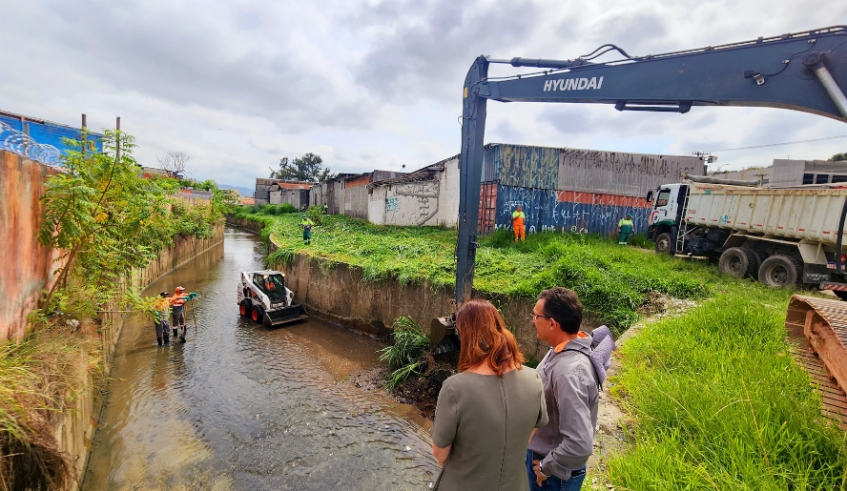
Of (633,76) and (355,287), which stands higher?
(633,76)

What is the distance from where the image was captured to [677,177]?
16.1m

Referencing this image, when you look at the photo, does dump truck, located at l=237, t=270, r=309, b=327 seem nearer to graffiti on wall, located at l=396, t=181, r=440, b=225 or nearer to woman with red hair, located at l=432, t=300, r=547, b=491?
graffiti on wall, located at l=396, t=181, r=440, b=225

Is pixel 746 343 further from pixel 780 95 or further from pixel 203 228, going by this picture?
pixel 203 228

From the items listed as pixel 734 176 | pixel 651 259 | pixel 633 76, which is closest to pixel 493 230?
pixel 651 259

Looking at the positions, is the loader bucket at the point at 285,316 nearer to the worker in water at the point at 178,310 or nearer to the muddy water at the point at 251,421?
the muddy water at the point at 251,421

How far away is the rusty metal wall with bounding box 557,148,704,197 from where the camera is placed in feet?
49.5

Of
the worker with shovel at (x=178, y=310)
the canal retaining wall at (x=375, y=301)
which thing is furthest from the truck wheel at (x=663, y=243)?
the worker with shovel at (x=178, y=310)

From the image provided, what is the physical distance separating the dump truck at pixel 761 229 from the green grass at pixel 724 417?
10.7ft

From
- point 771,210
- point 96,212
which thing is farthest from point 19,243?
point 771,210

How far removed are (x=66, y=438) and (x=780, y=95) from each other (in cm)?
841

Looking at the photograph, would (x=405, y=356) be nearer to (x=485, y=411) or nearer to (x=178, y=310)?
(x=178, y=310)

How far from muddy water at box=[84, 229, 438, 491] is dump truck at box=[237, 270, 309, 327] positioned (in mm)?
661

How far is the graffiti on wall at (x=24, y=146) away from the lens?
4293 mm

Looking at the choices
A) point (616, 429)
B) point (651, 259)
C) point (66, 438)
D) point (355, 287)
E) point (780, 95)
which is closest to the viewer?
point (616, 429)
